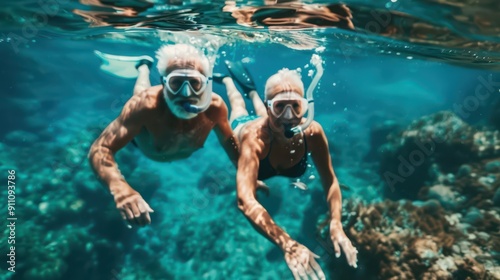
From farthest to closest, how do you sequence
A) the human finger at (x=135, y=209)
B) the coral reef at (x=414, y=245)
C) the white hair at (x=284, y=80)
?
1. the coral reef at (x=414, y=245)
2. the white hair at (x=284, y=80)
3. the human finger at (x=135, y=209)

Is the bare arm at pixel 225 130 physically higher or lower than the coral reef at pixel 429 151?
higher

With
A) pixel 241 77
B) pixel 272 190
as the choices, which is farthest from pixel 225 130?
pixel 272 190

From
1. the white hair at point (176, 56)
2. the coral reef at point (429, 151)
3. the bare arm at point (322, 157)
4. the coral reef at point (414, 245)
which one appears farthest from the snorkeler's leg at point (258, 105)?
the coral reef at point (429, 151)

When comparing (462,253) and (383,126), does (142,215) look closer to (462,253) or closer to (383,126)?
(462,253)

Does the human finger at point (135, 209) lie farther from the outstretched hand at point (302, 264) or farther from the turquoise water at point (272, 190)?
the turquoise water at point (272, 190)

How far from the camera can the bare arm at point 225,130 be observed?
217 inches

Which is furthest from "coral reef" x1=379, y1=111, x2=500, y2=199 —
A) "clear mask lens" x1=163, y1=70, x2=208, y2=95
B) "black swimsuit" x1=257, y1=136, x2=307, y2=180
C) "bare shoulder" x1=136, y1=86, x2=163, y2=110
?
"bare shoulder" x1=136, y1=86, x2=163, y2=110

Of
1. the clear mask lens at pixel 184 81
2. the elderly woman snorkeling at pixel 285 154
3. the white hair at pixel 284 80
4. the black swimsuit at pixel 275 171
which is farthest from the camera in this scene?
the black swimsuit at pixel 275 171

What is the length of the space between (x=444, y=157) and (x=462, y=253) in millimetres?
6140

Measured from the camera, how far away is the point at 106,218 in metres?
11.4

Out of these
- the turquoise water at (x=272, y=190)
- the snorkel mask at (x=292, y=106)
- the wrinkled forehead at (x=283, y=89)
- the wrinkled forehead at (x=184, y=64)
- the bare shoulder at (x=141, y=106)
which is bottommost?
the turquoise water at (x=272, y=190)

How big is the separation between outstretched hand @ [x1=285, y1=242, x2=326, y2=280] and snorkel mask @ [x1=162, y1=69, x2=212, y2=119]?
7.75 ft

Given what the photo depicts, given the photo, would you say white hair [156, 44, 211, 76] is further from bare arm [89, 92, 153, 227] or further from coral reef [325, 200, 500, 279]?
coral reef [325, 200, 500, 279]

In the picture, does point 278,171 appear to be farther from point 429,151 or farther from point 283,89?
point 429,151
